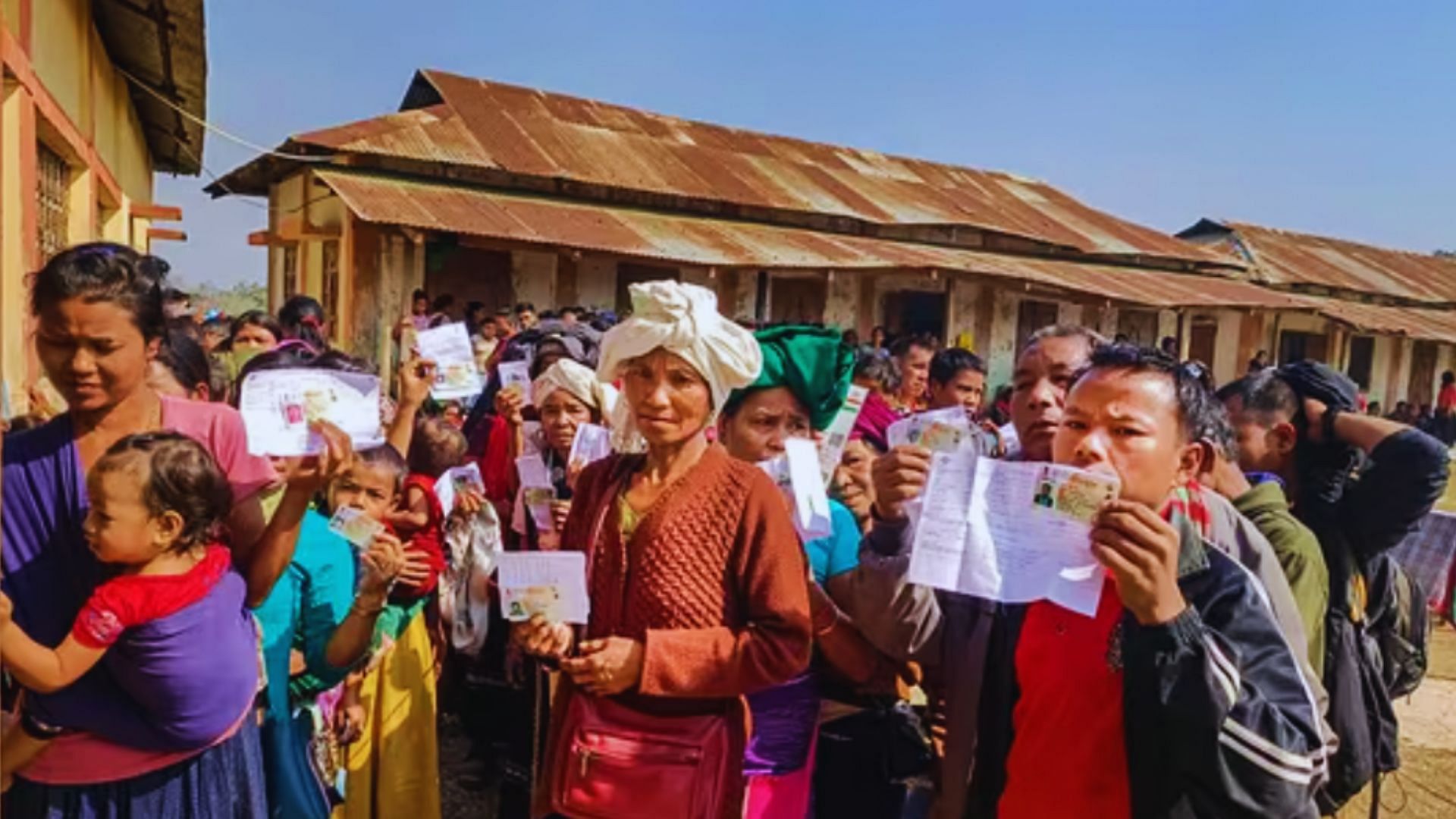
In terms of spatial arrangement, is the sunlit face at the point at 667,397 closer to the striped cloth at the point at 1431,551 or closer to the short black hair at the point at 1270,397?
the short black hair at the point at 1270,397

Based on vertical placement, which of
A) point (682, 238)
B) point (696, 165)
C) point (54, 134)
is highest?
point (696, 165)

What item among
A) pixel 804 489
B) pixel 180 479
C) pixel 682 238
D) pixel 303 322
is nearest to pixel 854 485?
pixel 804 489

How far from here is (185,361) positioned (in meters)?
2.94

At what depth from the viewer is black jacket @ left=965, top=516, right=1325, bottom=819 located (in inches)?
60.0

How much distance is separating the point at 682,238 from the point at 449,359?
11.3 m

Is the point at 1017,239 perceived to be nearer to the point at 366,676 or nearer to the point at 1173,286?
the point at 1173,286

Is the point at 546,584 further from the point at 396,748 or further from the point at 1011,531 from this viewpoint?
the point at 396,748

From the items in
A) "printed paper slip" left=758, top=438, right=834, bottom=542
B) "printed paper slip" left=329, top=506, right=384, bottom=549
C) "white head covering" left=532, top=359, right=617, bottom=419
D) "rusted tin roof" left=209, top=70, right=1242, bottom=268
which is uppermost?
"rusted tin roof" left=209, top=70, right=1242, bottom=268

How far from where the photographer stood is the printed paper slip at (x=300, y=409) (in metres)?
2.08

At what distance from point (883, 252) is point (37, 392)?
1319 cm

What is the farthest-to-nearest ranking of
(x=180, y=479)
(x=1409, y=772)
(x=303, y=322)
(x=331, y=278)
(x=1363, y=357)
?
(x=1363, y=357) < (x=331, y=278) < (x=303, y=322) < (x=1409, y=772) < (x=180, y=479)

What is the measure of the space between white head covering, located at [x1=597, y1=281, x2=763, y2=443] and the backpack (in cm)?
226

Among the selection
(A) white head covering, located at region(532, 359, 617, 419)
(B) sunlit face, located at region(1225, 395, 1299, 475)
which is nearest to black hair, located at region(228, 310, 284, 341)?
(A) white head covering, located at region(532, 359, 617, 419)

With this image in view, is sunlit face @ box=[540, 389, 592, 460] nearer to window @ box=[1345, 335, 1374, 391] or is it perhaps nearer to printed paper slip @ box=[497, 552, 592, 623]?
printed paper slip @ box=[497, 552, 592, 623]
